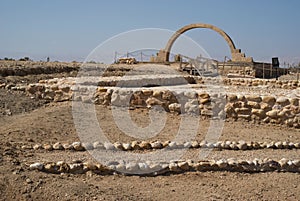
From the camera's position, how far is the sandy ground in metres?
3.88

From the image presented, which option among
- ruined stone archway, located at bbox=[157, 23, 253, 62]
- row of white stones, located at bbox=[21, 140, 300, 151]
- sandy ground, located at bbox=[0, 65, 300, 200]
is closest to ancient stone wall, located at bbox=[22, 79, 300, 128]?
sandy ground, located at bbox=[0, 65, 300, 200]

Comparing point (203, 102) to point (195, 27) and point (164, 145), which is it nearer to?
point (164, 145)

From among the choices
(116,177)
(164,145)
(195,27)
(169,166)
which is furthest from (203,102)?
(195,27)

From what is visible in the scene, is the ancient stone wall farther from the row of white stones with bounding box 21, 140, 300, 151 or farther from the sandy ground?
the row of white stones with bounding box 21, 140, 300, 151

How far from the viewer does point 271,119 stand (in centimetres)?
753

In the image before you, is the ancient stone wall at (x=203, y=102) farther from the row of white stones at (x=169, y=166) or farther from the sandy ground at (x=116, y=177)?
the row of white stones at (x=169, y=166)

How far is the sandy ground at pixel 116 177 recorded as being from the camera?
3.88m

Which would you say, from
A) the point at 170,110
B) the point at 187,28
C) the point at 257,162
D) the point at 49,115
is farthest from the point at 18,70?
the point at 187,28

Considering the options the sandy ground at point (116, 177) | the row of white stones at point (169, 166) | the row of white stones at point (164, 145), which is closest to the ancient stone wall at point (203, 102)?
the sandy ground at point (116, 177)

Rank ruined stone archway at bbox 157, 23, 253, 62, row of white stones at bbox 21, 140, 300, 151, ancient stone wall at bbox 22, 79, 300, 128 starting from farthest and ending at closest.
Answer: ruined stone archway at bbox 157, 23, 253, 62 → ancient stone wall at bbox 22, 79, 300, 128 → row of white stones at bbox 21, 140, 300, 151

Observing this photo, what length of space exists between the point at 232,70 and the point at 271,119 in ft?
52.9

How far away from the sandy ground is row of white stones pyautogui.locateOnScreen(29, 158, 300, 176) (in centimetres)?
9

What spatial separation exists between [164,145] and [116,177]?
1420 mm

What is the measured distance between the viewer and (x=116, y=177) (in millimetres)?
4496
